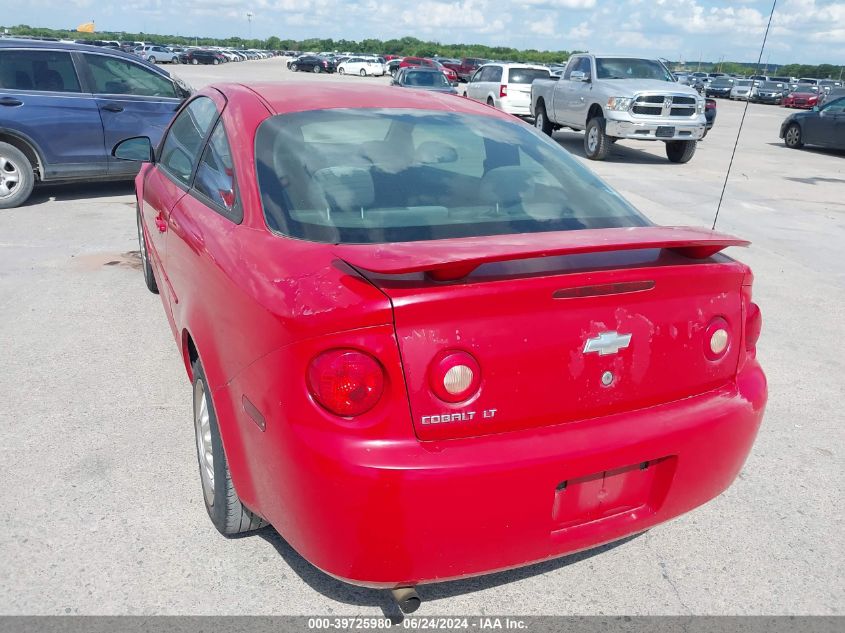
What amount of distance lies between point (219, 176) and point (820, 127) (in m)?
18.5

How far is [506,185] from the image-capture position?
3.00 meters

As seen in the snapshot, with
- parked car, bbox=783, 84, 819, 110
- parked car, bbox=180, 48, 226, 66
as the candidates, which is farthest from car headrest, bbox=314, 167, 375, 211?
parked car, bbox=180, 48, 226, 66

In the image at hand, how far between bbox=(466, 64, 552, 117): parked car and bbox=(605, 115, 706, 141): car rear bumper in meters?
6.00

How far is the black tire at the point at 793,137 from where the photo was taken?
60.2 feet

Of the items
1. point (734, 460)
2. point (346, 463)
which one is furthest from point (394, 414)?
point (734, 460)

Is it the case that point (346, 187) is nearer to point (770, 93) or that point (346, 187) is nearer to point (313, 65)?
point (770, 93)

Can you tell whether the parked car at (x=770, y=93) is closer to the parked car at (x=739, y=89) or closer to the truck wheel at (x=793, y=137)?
the parked car at (x=739, y=89)

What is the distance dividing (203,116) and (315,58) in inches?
2461

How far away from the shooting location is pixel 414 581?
6.84ft

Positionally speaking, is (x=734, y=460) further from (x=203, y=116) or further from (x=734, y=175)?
(x=734, y=175)

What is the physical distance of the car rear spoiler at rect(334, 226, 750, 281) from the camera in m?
1.97

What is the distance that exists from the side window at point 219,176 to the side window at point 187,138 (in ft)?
0.58

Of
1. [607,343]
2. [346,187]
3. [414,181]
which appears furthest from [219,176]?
[607,343]

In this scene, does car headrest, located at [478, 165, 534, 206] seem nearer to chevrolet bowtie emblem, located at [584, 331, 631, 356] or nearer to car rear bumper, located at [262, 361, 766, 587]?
chevrolet bowtie emblem, located at [584, 331, 631, 356]
